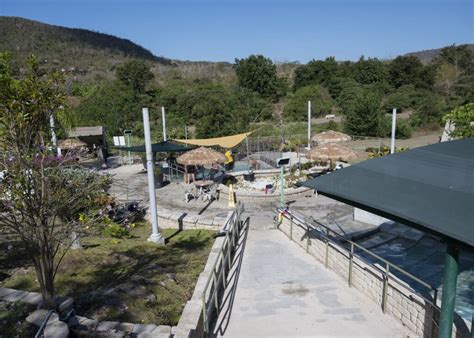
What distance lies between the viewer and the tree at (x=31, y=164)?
16.0 feet

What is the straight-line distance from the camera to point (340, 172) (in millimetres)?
4758

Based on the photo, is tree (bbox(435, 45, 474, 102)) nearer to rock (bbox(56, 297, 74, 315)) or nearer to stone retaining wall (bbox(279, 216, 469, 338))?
stone retaining wall (bbox(279, 216, 469, 338))

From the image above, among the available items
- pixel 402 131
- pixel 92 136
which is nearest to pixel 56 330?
pixel 92 136

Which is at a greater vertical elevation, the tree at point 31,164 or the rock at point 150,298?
the tree at point 31,164

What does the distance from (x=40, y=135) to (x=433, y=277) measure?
7787 millimetres

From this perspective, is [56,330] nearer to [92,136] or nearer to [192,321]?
[192,321]

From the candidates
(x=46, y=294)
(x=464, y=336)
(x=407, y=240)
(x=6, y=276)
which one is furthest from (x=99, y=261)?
(x=407, y=240)

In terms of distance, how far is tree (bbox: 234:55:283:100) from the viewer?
49.8 metres

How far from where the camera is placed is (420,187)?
3.79 metres

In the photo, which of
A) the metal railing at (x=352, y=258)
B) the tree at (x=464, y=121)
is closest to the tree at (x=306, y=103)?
the tree at (x=464, y=121)

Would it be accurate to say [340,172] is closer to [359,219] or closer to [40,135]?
[40,135]

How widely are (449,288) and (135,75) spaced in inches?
1841

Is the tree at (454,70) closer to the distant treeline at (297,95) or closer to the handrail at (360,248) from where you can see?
the distant treeline at (297,95)

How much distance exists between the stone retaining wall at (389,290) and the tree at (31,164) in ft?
16.4
